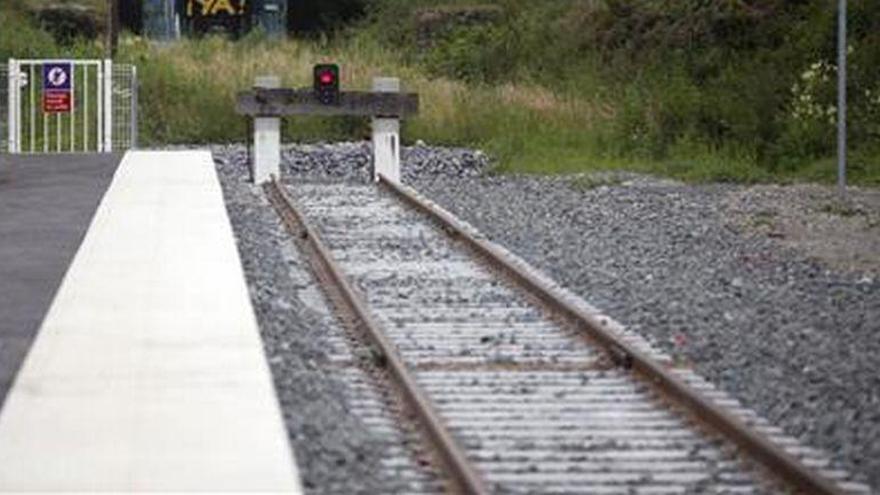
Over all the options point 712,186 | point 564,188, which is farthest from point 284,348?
point 712,186

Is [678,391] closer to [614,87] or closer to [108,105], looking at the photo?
[108,105]

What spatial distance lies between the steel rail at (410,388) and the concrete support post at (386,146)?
Result: 375 inches

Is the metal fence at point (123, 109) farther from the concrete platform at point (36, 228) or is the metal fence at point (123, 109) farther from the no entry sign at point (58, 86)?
the concrete platform at point (36, 228)

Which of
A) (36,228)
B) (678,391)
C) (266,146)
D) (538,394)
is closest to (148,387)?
(538,394)

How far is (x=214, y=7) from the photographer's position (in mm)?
55750

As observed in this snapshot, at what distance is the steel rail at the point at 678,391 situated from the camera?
317 inches

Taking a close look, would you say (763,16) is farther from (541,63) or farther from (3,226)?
(3,226)

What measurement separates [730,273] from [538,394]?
6211 millimetres

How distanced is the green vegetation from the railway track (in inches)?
606

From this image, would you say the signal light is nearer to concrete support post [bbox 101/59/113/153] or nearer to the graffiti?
concrete support post [bbox 101/59/113/153]

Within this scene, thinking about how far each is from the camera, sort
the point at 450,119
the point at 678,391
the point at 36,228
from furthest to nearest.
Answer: the point at 450,119 → the point at 36,228 → the point at 678,391

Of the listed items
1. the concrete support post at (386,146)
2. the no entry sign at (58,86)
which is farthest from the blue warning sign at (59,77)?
the concrete support post at (386,146)

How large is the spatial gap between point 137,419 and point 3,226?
10609 mm

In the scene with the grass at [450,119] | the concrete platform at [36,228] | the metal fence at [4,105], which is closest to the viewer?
the concrete platform at [36,228]
